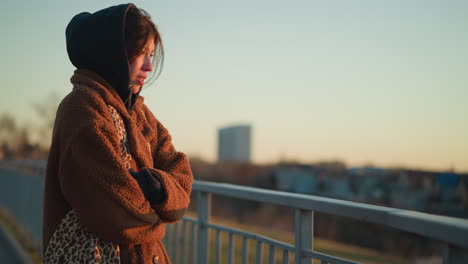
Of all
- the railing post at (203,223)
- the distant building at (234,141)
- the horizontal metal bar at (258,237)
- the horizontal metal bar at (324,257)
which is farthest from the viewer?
the distant building at (234,141)

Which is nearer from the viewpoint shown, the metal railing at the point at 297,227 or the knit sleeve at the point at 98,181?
the metal railing at the point at 297,227

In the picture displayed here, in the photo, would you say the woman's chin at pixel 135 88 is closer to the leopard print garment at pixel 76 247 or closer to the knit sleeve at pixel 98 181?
the knit sleeve at pixel 98 181

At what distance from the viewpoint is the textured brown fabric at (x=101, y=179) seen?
1635 millimetres

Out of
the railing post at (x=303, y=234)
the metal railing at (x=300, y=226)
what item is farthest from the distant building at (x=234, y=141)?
the railing post at (x=303, y=234)

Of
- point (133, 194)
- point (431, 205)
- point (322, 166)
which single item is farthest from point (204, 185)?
point (431, 205)

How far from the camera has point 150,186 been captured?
5.65ft

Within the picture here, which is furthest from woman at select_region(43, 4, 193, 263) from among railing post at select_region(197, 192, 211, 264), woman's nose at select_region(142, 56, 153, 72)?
railing post at select_region(197, 192, 211, 264)

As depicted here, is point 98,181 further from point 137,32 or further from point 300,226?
point 300,226

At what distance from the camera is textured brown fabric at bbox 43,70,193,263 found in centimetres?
163

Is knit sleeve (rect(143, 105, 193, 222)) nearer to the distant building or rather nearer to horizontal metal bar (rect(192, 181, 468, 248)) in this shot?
horizontal metal bar (rect(192, 181, 468, 248))

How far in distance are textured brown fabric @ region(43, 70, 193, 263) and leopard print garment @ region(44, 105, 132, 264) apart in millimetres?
34

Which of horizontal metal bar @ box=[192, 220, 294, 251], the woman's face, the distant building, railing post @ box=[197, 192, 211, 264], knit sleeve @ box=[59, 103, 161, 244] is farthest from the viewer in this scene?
the distant building

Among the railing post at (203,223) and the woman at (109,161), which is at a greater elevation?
the woman at (109,161)

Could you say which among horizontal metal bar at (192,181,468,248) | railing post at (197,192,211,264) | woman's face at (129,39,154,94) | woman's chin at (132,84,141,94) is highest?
woman's face at (129,39,154,94)
